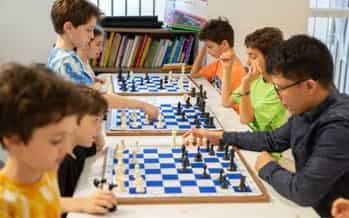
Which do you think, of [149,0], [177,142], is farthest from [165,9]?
[177,142]

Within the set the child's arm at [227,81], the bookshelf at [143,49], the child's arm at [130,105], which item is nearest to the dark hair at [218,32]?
the child's arm at [227,81]

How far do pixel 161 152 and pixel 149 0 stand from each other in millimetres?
2664

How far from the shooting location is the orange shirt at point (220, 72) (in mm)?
3128

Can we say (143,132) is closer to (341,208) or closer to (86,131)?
(86,131)

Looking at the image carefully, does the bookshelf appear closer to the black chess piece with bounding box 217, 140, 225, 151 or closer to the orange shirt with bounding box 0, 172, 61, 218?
the black chess piece with bounding box 217, 140, 225, 151

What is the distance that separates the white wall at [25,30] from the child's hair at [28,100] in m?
3.20

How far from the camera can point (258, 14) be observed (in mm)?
4430

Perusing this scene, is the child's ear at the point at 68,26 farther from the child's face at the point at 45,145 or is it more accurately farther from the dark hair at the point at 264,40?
the child's face at the point at 45,145

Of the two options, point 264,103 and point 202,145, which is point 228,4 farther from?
point 202,145

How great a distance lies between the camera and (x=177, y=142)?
2117mm

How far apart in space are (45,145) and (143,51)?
298 cm

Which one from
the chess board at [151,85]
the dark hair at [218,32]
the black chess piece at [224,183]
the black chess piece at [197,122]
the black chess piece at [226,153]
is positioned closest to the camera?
the black chess piece at [224,183]

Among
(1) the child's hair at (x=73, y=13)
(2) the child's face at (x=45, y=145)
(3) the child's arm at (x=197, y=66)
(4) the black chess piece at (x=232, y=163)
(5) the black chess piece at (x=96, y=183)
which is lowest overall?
(3) the child's arm at (x=197, y=66)

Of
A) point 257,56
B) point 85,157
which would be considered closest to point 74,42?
point 85,157
